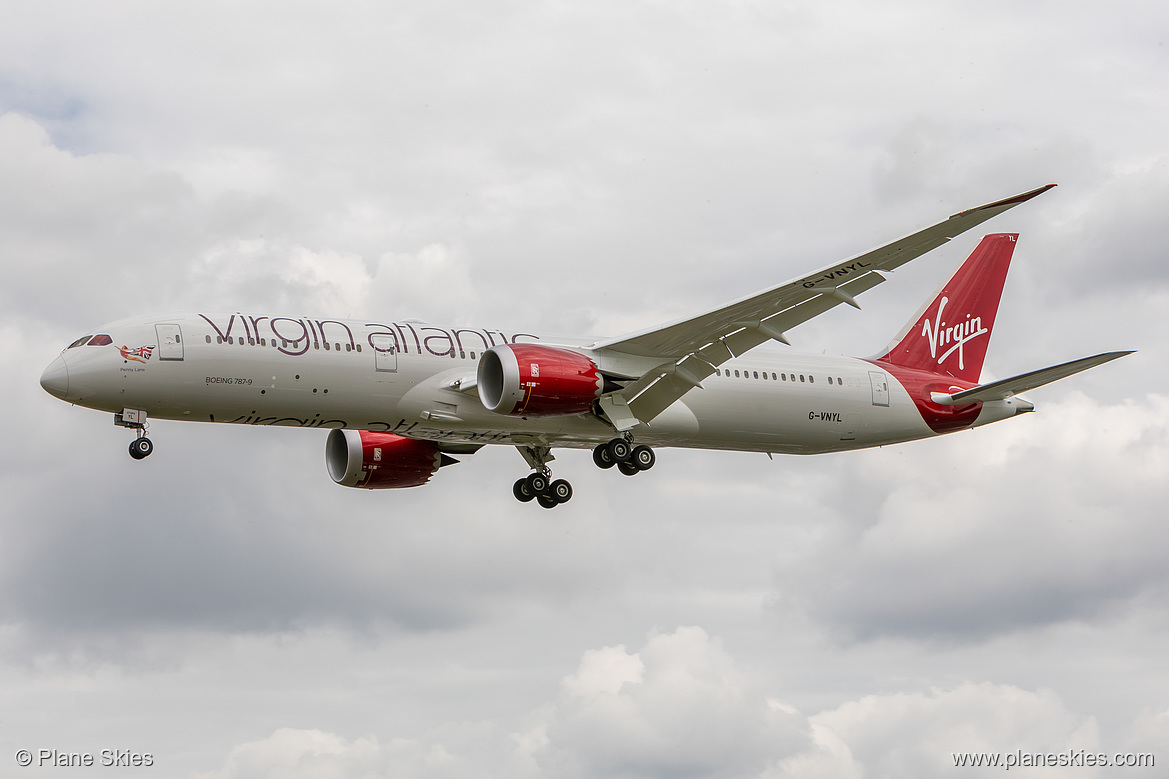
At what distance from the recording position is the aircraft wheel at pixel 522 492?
44.8m

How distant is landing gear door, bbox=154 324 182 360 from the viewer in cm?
3512

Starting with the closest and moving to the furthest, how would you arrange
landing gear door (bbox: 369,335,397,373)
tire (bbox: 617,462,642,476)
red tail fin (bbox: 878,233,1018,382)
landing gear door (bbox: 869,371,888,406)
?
1. landing gear door (bbox: 369,335,397,373)
2. tire (bbox: 617,462,642,476)
3. landing gear door (bbox: 869,371,888,406)
4. red tail fin (bbox: 878,233,1018,382)

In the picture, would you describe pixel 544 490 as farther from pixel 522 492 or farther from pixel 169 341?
pixel 169 341

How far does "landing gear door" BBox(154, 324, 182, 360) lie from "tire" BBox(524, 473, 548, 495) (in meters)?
13.3

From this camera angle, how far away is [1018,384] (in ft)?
137

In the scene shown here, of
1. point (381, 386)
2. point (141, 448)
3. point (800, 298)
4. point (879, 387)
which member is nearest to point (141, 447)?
point (141, 448)

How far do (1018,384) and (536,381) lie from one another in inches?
613

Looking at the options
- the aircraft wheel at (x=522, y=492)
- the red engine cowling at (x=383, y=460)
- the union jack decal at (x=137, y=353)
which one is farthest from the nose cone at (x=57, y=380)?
the aircraft wheel at (x=522, y=492)

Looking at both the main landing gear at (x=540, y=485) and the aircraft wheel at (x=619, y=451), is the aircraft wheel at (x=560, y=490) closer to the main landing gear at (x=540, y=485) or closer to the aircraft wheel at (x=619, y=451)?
the main landing gear at (x=540, y=485)

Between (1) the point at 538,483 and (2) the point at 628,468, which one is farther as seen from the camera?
(1) the point at 538,483

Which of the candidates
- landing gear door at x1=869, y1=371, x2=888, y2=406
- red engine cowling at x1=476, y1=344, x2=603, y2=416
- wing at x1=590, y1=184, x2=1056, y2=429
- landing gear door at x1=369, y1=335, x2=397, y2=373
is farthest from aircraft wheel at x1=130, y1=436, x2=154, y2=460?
landing gear door at x1=869, y1=371, x2=888, y2=406

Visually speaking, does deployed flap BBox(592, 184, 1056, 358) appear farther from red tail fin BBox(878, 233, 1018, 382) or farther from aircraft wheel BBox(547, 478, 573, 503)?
red tail fin BBox(878, 233, 1018, 382)

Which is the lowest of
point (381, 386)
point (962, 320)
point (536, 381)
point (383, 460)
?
point (536, 381)

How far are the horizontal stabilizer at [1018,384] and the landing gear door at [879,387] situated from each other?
1870mm
